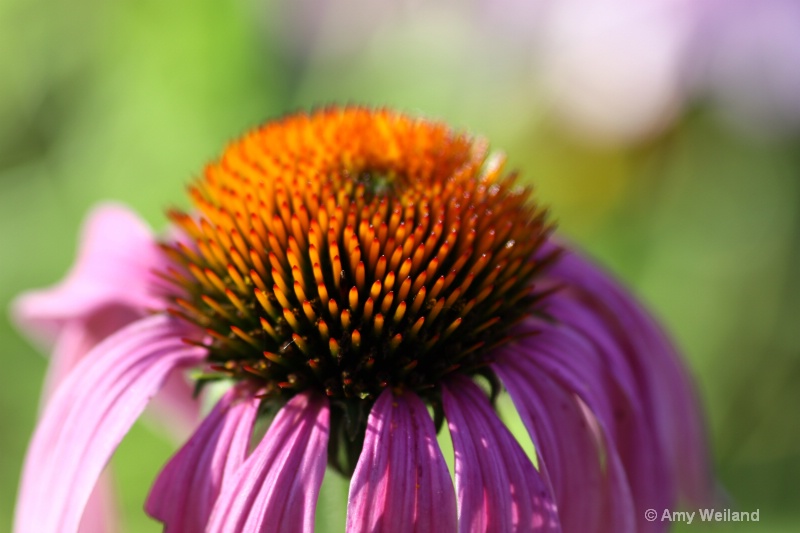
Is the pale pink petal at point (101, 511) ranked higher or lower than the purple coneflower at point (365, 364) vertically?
lower

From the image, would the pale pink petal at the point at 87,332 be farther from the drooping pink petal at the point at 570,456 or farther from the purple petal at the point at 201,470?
the drooping pink petal at the point at 570,456

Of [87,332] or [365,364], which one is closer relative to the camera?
[365,364]

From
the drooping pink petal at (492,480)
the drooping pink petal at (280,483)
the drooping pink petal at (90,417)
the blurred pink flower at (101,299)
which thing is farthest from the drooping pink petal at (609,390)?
the blurred pink flower at (101,299)

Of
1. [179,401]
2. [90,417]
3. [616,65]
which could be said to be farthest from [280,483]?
[616,65]

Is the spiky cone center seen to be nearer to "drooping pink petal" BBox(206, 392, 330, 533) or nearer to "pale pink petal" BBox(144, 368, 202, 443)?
"drooping pink petal" BBox(206, 392, 330, 533)

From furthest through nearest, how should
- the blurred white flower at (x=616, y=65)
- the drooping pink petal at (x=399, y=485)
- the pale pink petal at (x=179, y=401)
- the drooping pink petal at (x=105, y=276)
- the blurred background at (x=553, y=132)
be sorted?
1. the blurred white flower at (x=616, y=65)
2. the blurred background at (x=553, y=132)
3. the pale pink petal at (x=179, y=401)
4. the drooping pink petal at (x=105, y=276)
5. the drooping pink petal at (x=399, y=485)

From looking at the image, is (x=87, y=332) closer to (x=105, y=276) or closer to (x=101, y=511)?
(x=105, y=276)
